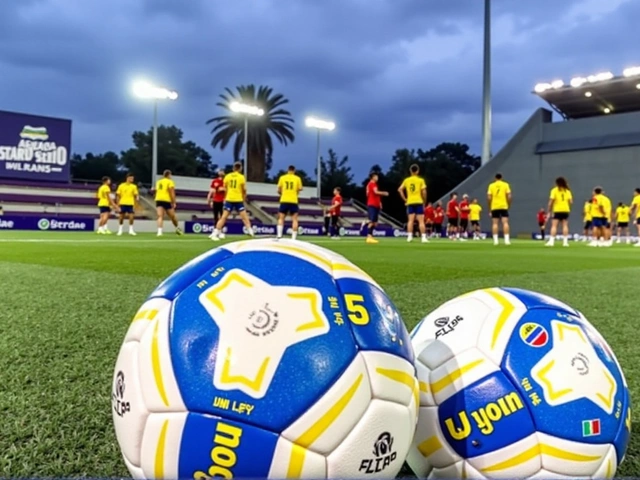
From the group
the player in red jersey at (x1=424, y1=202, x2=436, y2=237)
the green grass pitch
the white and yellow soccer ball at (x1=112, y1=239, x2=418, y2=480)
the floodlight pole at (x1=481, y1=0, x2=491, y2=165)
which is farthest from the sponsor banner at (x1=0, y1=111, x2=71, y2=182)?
the white and yellow soccer ball at (x1=112, y1=239, x2=418, y2=480)

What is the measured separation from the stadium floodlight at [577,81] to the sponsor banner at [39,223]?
28638 millimetres

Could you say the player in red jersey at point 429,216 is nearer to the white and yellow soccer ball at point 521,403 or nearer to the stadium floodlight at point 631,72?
the stadium floodlight at point 631,72

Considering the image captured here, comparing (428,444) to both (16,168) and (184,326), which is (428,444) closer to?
(184,326)

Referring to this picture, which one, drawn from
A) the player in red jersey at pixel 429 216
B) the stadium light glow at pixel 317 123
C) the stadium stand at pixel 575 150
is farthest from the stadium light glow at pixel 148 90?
the stadium stand at pixel 575 150

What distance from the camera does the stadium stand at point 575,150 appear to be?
33594mm

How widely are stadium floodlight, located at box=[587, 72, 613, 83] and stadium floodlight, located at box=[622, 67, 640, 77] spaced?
0.72 meters

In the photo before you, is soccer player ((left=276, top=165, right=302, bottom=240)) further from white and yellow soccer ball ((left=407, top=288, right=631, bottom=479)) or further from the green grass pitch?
white and yellow soccer ball ((left=407, top=288, right=631, bottom=479))

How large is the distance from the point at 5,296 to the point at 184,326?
3463 millimetres

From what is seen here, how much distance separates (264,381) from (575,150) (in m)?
38.1

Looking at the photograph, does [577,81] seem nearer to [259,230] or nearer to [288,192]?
[259,230]

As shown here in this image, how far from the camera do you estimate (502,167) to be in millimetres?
38250

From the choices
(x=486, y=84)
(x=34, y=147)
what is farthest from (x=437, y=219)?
(x=34, y=147)

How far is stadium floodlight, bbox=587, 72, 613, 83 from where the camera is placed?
3362 centimetres

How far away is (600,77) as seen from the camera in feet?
111
